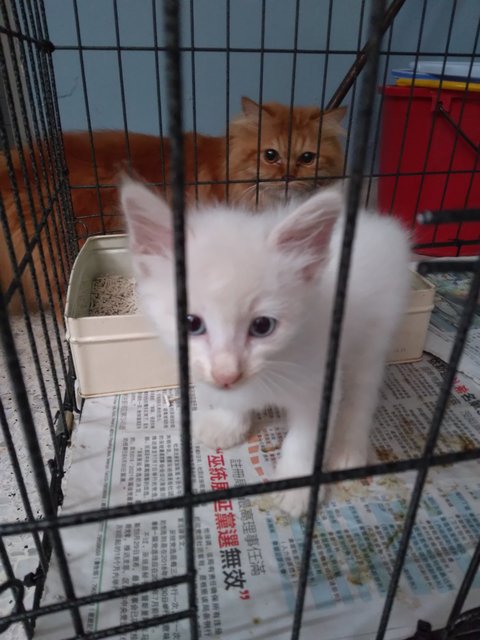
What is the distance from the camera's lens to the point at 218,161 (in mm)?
2010

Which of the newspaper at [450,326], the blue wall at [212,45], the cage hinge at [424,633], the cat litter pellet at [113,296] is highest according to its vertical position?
the blue wall at [212,45]

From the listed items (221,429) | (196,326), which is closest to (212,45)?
(221,429)

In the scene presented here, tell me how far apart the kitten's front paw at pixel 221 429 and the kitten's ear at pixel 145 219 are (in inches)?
19.9

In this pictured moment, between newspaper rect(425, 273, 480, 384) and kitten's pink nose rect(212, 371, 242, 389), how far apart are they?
2.95 ft

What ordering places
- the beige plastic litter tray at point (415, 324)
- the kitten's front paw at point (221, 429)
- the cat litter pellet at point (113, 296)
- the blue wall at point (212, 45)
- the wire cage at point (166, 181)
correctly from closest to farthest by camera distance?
the wire cage at point (166, 181) < the kitten's front paw at point (221, 429) < the beige plastic litter tray at point (415, 324) < the cat litter pellet at point (113, 296) < the blue wall at point (212, 45)

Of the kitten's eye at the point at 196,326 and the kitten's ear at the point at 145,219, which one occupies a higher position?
the kitten's ear at the point at 145,219

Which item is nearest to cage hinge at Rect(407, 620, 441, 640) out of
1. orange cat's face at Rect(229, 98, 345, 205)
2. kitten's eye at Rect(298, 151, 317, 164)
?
orange cat's face at Rect(229, 98, 345, 205)

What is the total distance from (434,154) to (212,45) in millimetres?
1177

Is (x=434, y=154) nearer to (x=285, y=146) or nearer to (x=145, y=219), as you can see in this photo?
(x=285, y=146)

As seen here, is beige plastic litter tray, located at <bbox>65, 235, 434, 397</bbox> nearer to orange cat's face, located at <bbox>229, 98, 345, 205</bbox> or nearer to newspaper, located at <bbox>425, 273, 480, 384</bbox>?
newspaper, located at <bbox>425, 273, 480, 384</bbox>

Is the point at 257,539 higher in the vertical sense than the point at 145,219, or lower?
lower

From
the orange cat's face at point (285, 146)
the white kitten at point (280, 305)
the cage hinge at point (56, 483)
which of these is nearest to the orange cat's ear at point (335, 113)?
the orange cat's face at point (285, 146)

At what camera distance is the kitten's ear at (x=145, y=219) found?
2.18 ft

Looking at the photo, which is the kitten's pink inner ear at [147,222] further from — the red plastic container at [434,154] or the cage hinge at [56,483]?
the red plastic container at [434,154]
